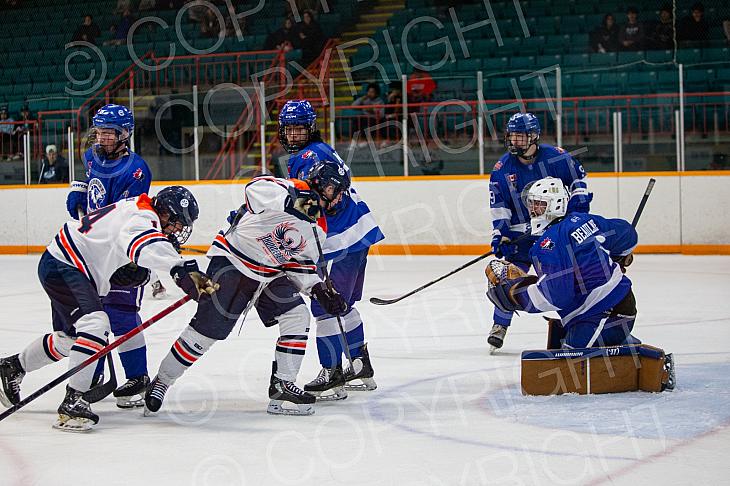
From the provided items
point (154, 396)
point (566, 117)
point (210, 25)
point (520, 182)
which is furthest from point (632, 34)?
point (154, 396)

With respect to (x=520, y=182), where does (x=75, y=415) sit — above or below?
below

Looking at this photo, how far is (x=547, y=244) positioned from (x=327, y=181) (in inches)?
35.5

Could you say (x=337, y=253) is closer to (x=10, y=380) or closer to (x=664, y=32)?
(x=10, y=380)

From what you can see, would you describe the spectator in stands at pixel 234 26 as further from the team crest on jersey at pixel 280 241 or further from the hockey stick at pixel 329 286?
the team crest on jersey at pixel 280 241

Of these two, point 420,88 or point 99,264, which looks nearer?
point 99,264

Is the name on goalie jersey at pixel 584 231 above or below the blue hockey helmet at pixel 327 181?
below

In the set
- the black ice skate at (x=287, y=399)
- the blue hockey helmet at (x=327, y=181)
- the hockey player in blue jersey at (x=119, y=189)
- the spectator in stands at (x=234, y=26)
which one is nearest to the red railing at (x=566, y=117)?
the spectator in stands at (x=234, y=26)

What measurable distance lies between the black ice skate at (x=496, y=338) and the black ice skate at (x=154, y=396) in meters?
1.87

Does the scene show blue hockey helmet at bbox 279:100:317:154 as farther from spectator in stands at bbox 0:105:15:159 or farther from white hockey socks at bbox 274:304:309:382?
spectator in stands at bbox 0:105:15:159

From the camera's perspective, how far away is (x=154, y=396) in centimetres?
369

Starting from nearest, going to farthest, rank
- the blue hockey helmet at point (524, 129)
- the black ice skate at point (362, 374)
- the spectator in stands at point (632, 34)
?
1. the black ice skate at point (362, 374)
2. the blue hockey helmet at point (524, 129)
3. the spectator in stands at point (632, 34)

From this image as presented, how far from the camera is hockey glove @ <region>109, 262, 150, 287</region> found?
12.0ft

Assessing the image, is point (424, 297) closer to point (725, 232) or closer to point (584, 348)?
point (584, 348)

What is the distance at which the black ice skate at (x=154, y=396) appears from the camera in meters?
3.69
